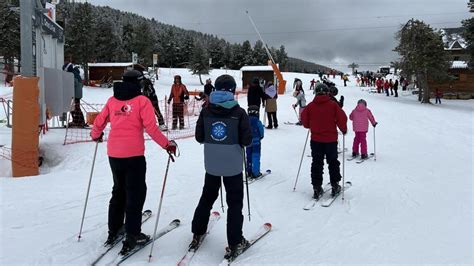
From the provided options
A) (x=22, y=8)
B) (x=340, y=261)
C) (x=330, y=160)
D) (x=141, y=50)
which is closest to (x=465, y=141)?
(x=330, y=160)

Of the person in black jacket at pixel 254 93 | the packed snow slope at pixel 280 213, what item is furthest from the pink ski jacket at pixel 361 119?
the person in black jacket at pixel 254 93

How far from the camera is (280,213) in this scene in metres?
5.58

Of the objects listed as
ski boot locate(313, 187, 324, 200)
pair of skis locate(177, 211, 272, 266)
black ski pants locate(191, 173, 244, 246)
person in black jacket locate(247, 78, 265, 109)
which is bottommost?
pair of skis locate(177, 211, 272, 266)

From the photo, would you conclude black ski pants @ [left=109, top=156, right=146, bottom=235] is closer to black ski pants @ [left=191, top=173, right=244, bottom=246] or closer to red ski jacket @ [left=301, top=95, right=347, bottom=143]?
black ski pants @ [left=191, top=173, right=244, bottom=246]

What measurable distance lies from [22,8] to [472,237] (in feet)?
29.9

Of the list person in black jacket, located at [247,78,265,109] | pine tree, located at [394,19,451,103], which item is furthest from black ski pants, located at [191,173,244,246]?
pine tree, located at [394,19,451,103]

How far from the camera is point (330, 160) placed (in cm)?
629

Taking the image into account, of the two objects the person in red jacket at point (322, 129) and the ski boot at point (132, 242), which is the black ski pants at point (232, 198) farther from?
the person in red jacket at point (322, 129)

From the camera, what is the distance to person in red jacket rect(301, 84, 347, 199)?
20.1 ft

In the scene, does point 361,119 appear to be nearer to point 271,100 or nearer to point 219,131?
point 271,100

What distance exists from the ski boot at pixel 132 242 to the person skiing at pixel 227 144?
0.81 metres

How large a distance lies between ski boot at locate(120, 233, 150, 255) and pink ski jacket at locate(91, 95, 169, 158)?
85 cm

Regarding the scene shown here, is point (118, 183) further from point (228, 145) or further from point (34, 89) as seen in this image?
point (34, 89)

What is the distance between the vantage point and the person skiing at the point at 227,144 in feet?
12.9
